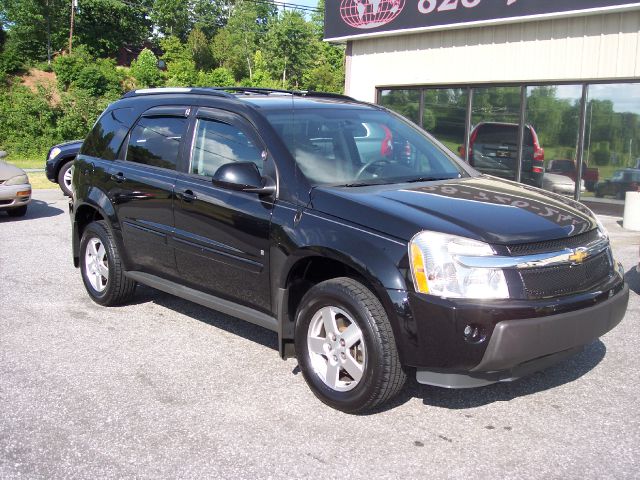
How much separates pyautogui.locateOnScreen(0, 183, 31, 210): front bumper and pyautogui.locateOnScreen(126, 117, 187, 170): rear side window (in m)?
5.93

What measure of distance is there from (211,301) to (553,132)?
10.2 metres

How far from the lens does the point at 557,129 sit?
13180 mm

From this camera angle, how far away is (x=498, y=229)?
3.76 meters

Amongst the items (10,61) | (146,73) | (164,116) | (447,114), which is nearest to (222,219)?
(164,116)

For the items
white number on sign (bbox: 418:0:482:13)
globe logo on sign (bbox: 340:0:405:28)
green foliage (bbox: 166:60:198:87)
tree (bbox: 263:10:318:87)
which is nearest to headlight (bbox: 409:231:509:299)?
white number on sign (bbox: 418:0:482:13)

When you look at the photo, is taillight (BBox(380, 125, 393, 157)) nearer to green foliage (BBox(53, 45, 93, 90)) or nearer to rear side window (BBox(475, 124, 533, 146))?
rear side window (BBox(475, 124, 533, 146))

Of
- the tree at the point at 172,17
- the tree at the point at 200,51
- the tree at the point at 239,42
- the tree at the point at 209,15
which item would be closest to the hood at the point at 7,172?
the tree at the point at 239,42

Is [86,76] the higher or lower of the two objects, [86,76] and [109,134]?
the higher

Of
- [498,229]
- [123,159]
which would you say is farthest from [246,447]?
[123,159]

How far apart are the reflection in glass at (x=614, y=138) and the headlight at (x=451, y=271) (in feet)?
32.8

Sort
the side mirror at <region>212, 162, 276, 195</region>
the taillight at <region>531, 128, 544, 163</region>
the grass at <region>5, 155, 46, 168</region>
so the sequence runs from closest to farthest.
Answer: the side mirror at <region>212, 162, 276, 195</region> < the taillight at <region>531, 128, 544, 163</region> < the grass at <region>5, 155, 46, 168</region>

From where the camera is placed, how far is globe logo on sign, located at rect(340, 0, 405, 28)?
15.2 meters

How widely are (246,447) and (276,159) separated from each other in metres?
1.84

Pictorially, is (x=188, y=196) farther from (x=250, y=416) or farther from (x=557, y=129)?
(x=557, y=129)
